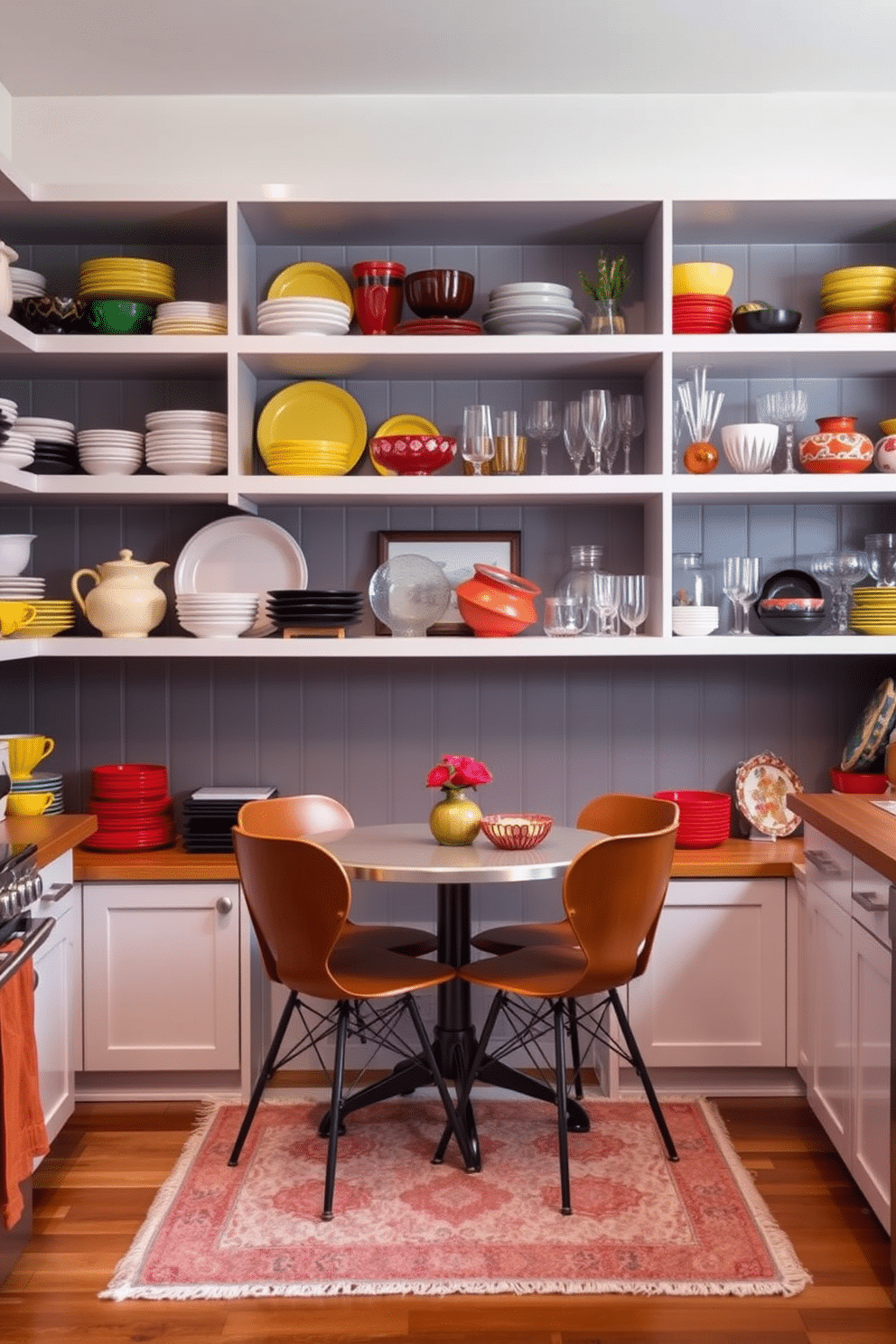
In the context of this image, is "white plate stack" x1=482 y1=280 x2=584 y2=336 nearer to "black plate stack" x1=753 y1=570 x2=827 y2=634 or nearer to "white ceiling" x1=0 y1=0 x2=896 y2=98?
"white ceiling" x1=0 y1=0 x2=896 y2=98

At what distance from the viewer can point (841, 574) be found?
3594 millimetres

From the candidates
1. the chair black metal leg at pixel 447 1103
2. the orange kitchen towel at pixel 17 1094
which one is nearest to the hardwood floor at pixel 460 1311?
the orange kitchen towel at pixel 17 1094

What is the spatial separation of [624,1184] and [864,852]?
3.06 feet

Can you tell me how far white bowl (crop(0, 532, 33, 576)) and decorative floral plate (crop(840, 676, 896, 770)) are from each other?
230 centimetres

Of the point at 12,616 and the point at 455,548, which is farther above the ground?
the point at 455,548

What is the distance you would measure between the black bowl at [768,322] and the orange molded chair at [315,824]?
1.68 metres

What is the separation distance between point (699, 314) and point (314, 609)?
1298 millimetres

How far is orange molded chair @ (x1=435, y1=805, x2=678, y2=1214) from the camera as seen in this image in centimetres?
270

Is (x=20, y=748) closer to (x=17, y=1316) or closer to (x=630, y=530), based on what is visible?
(x=17, y=1316)

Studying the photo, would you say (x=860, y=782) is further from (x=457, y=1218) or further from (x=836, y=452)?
(x=457, y=1218)

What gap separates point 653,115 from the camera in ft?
11.9

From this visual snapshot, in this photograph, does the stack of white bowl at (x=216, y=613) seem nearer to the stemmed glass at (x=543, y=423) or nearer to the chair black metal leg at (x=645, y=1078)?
the stemmed glass at (x=543, y=423)

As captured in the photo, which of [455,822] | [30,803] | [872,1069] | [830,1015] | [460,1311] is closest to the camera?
[460,1311]

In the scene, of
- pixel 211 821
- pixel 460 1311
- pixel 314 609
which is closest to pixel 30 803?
pixel 211 821
